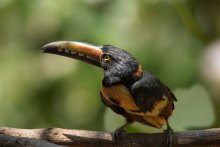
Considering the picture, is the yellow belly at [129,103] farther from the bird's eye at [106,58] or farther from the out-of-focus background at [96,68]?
the out-of-focus background at [96,68]

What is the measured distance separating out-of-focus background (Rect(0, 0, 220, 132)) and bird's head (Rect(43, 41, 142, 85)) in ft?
1.86

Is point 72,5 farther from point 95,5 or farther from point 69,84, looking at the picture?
point 69,84

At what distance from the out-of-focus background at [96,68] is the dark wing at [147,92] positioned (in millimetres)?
487

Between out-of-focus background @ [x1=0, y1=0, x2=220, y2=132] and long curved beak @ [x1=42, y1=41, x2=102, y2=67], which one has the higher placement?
long curved beak @ [x1=42, y1=41, x2=102, y2=67]

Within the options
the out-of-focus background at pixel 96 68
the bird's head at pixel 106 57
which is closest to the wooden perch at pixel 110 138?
the bird's head at pixel 106 57

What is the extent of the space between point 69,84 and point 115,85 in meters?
0.74

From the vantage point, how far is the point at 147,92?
1.60 metres

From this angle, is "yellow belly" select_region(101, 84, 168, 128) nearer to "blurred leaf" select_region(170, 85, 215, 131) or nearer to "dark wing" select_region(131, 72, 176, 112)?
"dark wing" select_region(131, 72, 176, 112)

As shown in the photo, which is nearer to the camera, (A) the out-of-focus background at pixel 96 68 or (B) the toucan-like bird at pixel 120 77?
(B) the toucan-like bird at pixel 120 77

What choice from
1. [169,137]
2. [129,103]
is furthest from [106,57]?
[169,137]

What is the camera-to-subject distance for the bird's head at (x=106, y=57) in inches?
61.1

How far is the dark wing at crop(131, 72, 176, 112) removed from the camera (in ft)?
5.15

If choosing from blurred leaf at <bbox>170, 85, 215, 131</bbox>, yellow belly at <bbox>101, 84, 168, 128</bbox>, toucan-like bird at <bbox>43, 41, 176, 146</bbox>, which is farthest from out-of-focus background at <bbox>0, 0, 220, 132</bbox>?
toucan-like bird at <bbox>43, 41, 176, 146</bbox>

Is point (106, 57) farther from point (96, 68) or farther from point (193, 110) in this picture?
point (193, 110)
